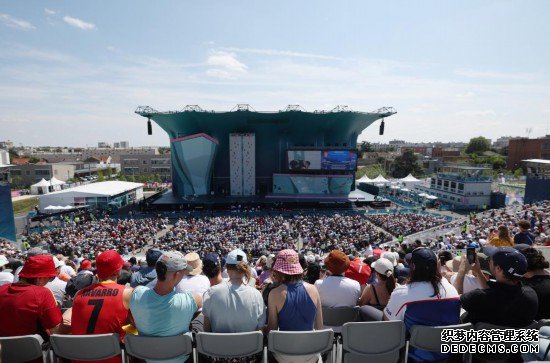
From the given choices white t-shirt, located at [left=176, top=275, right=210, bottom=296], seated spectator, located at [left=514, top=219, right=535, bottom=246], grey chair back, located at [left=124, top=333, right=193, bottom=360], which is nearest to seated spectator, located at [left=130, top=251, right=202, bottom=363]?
grey chair back, located at [left=124, top=333, right=193, bottom=360]

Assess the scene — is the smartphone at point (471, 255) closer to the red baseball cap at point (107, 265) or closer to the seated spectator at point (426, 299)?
the seated spectator at point (426, 299)

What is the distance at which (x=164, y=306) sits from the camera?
2512 millimetres

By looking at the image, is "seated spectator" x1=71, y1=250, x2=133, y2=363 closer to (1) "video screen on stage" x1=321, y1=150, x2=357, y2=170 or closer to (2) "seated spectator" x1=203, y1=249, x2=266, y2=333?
(2) "seated spectator" x1=203, y1=249, x2=266, y2=333

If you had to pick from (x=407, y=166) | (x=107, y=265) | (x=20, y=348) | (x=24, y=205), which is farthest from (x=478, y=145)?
(x=20, y=348)

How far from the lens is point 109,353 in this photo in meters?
2.53

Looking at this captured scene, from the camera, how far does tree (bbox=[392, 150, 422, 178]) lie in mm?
65938

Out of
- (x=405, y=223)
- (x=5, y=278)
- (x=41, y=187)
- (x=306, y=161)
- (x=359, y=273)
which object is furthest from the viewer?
(x=41, y=187)

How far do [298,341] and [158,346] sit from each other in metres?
1.12

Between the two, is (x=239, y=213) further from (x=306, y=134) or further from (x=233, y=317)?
A: (x=233, y=317)

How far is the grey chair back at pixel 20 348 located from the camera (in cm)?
246

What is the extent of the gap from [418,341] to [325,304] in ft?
2.99

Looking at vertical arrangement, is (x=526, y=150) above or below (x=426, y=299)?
above

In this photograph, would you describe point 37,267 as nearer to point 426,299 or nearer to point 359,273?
point 426,299

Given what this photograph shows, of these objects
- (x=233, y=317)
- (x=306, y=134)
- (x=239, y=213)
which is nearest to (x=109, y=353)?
(x=233, y=317)
